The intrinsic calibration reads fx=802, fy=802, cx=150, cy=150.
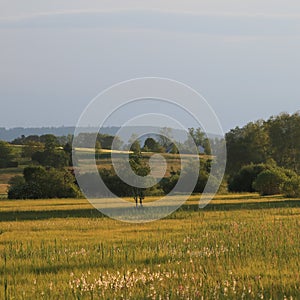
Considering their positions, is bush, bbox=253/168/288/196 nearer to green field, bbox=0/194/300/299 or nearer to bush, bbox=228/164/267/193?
bush, bbox=228/164/267/193

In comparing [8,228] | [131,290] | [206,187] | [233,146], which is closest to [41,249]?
[131,290]

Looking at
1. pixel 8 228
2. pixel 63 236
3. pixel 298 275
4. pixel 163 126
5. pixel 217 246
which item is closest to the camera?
pixel 298 275

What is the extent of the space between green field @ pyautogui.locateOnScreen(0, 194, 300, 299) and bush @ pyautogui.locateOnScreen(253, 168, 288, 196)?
123 ft

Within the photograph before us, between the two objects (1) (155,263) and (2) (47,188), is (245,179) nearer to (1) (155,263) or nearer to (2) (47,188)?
(2) (47,188)

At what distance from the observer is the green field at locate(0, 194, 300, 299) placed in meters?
12.7

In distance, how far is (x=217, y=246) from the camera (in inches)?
754

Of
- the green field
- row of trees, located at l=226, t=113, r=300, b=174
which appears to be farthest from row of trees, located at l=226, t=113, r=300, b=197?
the green field

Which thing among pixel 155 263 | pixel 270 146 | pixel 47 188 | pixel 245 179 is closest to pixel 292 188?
pixel 245 179

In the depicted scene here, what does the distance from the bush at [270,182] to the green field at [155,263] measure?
123 ft

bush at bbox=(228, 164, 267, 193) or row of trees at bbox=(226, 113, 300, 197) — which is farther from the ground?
row of trees at bbox=(226, 113, 300, 197)

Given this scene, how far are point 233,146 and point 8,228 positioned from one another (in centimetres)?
7838

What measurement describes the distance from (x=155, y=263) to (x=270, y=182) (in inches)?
1949

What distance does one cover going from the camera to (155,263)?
53.7 feet

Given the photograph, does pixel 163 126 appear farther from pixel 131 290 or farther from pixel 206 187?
pixel 206 187
